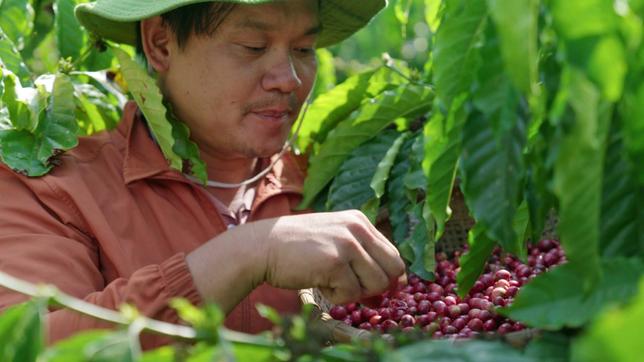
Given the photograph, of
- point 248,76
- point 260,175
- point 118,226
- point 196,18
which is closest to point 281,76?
point 248,76

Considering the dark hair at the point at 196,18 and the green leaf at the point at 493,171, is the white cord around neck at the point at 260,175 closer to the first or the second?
the dark hair at the point at 196,18

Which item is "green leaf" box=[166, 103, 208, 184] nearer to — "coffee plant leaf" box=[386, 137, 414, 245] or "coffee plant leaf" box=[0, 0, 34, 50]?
"coffee plant leaf" box=[386, 137, 414, 245]

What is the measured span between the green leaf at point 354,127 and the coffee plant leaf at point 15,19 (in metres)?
0.82

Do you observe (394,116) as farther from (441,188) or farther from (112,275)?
(441,188)

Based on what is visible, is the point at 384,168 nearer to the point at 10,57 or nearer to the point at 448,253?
the point at 448,253

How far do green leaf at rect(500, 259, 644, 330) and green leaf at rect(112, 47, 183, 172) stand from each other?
1.15m

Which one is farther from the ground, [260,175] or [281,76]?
[281,76]

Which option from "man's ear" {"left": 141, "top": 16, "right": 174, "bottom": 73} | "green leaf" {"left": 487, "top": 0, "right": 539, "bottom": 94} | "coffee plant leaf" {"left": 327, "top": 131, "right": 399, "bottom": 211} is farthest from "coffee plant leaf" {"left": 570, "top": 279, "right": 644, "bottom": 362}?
"man's ear" {"left": 141, "top": 16, "right": 174, "bottom": 73}

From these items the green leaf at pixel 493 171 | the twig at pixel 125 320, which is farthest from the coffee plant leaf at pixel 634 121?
the twig at pixel 125 320

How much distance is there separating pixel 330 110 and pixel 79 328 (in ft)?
3.15

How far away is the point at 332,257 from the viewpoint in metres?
1.52

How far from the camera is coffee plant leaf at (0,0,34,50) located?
244cm

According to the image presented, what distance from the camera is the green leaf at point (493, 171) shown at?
1044 mm

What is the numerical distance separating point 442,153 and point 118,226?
3.01 ft
